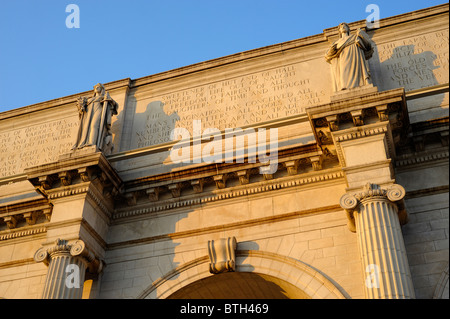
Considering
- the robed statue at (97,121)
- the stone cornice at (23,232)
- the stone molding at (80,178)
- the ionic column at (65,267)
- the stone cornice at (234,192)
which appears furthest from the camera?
the robed statue at (97,121)

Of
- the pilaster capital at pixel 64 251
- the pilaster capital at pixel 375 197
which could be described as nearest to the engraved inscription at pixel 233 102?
the pilaster capital at pixel 64 251

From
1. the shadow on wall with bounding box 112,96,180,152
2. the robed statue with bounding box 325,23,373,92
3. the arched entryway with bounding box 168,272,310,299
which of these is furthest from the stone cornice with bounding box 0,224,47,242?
the robed statue with bounding box 325,23,373,92

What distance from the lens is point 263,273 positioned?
16203 mm

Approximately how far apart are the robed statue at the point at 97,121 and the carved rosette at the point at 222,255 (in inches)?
206

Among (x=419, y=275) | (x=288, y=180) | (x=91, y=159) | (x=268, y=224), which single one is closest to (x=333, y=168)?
(x=288, y=180)

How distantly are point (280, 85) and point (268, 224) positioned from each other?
6.01 meters

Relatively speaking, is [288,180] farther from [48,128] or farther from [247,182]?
[48,128]

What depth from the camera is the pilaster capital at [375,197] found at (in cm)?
1441

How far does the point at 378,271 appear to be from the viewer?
13.3 m

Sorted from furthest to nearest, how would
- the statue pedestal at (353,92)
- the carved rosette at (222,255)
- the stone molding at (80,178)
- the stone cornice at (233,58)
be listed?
the stone cornice at (233,58) < the stone molding at (80,178) < the statue pedestal at (353,92) < the carved rosette at (222,255)

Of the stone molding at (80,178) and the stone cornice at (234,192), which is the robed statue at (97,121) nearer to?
the stone molding at (80,178)

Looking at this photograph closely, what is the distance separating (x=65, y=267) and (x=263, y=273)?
17.4 ft

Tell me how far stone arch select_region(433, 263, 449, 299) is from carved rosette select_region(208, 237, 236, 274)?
519cm

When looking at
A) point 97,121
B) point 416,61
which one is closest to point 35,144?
point 97,121
